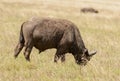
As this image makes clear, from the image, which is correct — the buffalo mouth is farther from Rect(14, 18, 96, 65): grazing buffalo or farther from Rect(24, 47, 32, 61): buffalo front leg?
Rect(24, 47, 32, 61): buffalo front leg

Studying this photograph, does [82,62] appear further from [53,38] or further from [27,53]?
[27,53]

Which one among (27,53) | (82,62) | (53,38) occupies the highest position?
(53,38)

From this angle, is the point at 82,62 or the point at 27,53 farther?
the point at 82,62

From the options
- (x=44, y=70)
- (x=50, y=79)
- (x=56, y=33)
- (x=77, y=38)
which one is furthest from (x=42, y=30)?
(x=50, y=79)

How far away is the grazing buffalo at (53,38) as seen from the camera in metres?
11.8

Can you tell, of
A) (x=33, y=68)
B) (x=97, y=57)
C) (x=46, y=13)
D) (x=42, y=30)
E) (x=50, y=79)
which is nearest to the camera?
(x=50, y=79)

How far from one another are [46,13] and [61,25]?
71.2 feet

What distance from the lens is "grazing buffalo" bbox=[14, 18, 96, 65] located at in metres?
11.8

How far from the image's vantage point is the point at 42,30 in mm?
11906

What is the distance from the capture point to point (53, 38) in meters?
12.1

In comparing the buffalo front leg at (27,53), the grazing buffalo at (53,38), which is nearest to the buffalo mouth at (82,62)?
the grazing buffalo at (53,38)

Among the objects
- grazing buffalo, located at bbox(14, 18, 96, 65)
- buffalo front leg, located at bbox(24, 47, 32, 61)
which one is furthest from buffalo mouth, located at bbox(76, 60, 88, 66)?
buffalo front leg, located at bbox(24, 47, 32, 61)

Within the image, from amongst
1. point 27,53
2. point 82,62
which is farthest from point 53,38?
point 82,62

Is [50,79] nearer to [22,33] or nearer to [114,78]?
[114,78]
